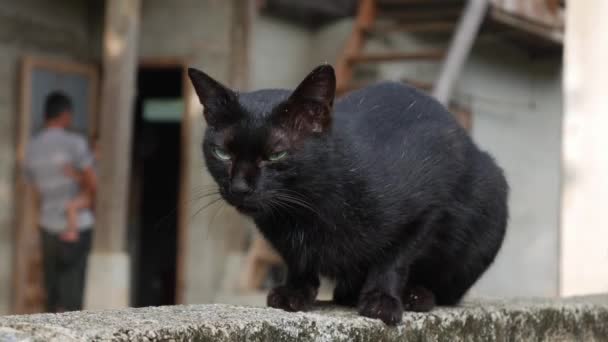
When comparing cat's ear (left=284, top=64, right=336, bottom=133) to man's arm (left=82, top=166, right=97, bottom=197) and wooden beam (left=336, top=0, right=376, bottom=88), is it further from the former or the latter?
wooden beam (left=336, top=0, right=376, bottom=88)

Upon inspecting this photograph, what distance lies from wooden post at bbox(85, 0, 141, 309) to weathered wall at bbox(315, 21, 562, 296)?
347 cm

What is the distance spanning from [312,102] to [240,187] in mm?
284

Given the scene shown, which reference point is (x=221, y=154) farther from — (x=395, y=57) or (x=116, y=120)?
(x=395, y=57)

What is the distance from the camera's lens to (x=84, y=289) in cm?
682

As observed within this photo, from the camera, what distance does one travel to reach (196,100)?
7.29 m

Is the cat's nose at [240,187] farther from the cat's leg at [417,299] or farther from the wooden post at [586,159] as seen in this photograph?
the wooden post at [586,159]

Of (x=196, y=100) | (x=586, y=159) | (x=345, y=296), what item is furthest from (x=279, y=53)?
(x=345, y=296)

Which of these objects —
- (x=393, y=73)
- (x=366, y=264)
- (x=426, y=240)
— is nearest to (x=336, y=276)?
(x=366, y=264)

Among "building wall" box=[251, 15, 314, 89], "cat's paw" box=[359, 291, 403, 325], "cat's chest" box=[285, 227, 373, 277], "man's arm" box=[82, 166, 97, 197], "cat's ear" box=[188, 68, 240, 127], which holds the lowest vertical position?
"man's arm" box=[82, 166, 97, 197]

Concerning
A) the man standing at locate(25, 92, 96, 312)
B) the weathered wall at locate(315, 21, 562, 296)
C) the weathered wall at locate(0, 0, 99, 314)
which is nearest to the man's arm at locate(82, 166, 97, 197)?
the man standing at locate(25, 92, 96, 312)

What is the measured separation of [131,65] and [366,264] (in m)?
4.13

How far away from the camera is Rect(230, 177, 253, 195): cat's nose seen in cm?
237

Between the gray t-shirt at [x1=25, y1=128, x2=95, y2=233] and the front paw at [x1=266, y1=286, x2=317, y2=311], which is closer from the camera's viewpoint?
the front paw at [x1=266, y1=286, x2=317, y2=311]

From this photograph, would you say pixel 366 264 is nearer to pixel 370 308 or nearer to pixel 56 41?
pixel 370 308
